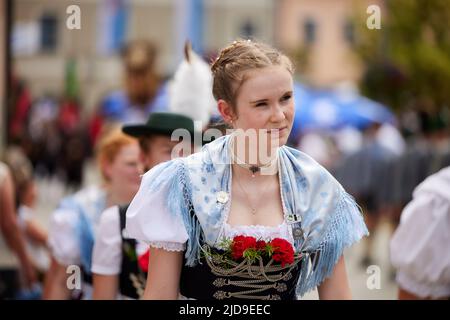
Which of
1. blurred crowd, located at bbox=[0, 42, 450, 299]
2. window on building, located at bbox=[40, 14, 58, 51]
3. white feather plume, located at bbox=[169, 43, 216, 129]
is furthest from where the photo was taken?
window on building, located at bbox=[40, 14, 58, 51]

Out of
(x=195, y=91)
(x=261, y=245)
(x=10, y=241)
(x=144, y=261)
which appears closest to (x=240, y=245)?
(x=261, y=245)

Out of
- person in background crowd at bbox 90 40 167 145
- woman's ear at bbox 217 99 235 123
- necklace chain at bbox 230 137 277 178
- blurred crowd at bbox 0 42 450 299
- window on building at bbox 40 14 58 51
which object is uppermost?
woman's ear at bbox 217 99 235 123

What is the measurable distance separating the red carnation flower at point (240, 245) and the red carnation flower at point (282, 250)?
64 mm

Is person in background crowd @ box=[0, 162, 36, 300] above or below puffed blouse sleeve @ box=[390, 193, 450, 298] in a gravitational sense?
below

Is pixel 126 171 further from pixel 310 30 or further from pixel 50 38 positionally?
pixel 310 30

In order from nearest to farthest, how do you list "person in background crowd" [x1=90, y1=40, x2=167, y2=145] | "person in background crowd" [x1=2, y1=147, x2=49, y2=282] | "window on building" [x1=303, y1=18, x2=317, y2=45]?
"person in background crowd" [x1=2, y1=147, x2=49, y2=282], "person in background crowd" [x1=90, y1=40, x2=167, y2=145], "window on building" [x1=303, y1=18, x2=317, y2=45]

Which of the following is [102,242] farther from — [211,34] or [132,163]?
[211,34]

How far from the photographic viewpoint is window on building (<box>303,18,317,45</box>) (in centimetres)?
5138

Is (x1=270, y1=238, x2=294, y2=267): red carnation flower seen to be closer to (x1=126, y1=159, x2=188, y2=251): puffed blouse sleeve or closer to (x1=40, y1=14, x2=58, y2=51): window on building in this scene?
(x1=126, y1=159, x2=188, y2=251): puffed blouse sleeve

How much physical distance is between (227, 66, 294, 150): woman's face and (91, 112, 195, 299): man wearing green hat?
1.05 m

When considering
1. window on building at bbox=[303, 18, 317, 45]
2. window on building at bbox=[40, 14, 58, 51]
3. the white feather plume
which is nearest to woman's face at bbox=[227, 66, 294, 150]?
the white feather plume

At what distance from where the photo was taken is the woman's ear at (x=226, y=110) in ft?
9.92

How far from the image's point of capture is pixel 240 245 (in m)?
2.94

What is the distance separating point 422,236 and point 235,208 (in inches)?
43.5
